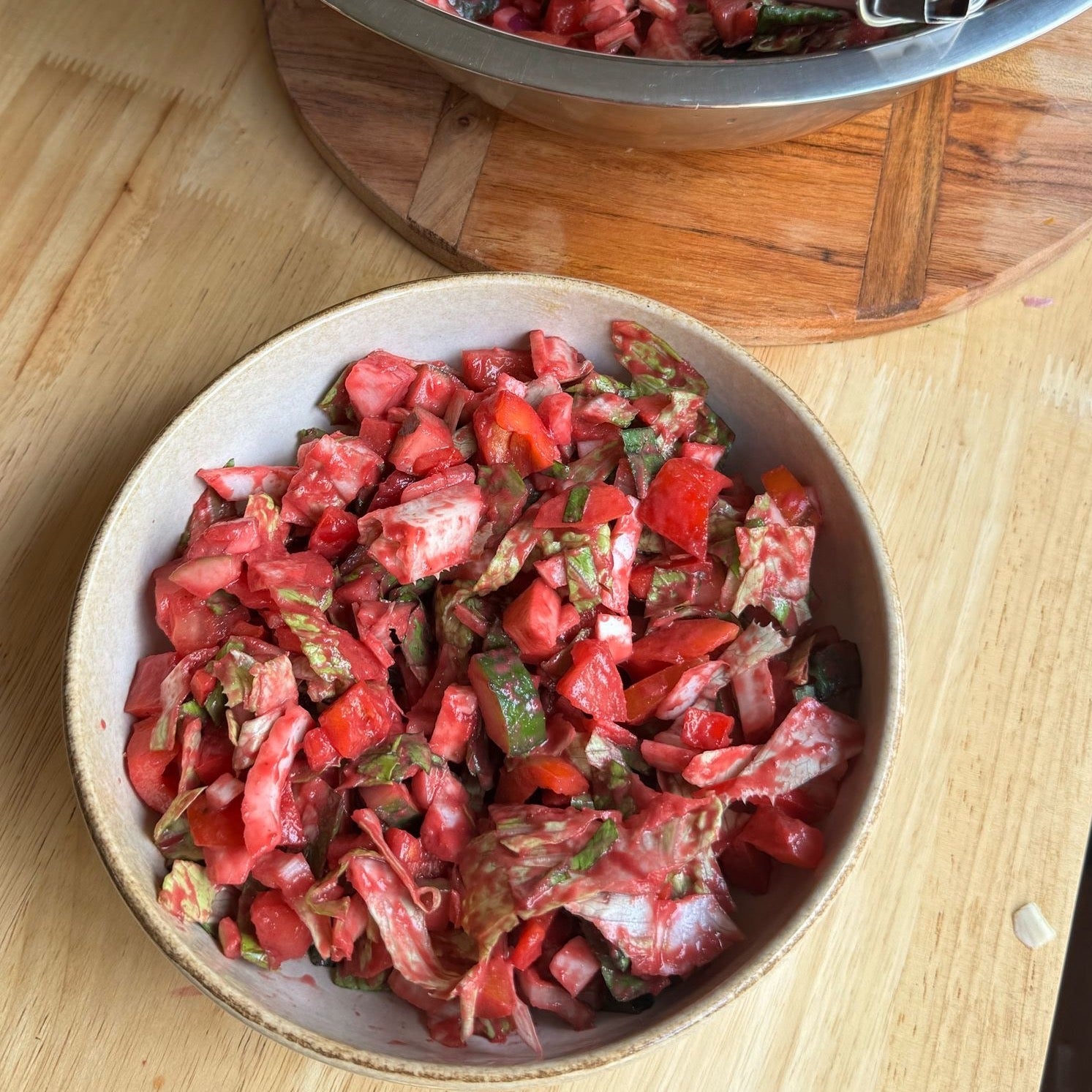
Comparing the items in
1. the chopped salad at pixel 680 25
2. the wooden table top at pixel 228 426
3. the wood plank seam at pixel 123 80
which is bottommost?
the wooden table top at pixel 228 426

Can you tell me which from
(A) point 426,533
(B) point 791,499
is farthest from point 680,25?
(A) point 426,533

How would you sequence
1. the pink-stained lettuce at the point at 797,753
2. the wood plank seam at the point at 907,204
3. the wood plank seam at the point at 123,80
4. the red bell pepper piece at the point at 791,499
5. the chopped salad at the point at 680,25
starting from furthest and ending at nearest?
1. the wood plank seam at the point at 123,80
2. the wood plank seam at the point at 907,204
3. the chopped salad at the point at 680,25
4. the red bell pepper piece at the point at 791,499
5. the pink-stained lettuce at the point at 797,753

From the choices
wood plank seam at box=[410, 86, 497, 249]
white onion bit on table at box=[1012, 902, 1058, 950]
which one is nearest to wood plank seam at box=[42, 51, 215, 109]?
wood plank seam at box=[410, 86, 497, 249]

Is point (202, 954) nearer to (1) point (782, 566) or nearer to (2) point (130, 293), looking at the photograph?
(1) point (782, 566)

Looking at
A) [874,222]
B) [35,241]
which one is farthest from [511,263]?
[35,241]

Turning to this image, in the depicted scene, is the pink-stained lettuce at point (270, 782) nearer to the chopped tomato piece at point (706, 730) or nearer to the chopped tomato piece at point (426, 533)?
the chopped tomato piece at point (426, 533)

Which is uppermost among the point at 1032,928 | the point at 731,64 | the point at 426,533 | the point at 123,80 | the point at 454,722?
the point at 731,64

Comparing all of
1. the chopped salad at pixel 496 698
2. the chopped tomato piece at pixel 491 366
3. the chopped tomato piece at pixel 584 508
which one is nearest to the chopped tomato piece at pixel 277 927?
the chopped salad at pixel 496 698

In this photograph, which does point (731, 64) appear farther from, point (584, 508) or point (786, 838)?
point (786, 838)
